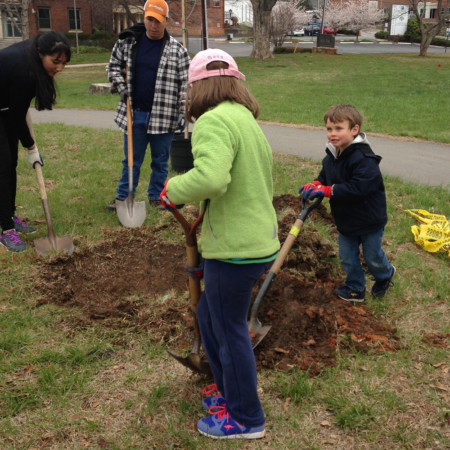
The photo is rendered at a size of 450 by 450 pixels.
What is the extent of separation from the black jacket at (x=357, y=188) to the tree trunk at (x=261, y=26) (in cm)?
2504

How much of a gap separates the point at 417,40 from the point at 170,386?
2014 inches

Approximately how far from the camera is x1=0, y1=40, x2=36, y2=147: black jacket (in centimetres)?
419

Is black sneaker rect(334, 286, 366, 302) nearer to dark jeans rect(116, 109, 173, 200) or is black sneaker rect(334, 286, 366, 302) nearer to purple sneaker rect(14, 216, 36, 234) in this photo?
dark jeans rect(116, 109, 173, 200)

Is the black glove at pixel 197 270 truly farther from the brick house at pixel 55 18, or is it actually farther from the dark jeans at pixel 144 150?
the brick house at pixel 55 18

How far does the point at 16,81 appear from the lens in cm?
421

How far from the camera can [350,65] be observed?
83.4 feet

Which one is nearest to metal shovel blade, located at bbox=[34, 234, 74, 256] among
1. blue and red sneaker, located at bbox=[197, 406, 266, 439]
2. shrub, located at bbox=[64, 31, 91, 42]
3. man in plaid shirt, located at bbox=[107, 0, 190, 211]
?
man in plaid shirt, located at bbox=[107, 0, 190, 211]

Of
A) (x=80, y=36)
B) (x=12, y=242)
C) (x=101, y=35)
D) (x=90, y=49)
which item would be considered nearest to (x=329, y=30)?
(x=101, y=35)

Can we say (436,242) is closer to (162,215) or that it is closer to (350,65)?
(162,215)

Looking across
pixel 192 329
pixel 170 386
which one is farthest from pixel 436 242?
pixel 170 386

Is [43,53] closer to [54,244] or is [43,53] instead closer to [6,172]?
[6,172]

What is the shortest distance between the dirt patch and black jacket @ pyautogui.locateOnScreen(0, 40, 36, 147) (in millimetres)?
1366

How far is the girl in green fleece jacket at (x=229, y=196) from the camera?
6.86ft

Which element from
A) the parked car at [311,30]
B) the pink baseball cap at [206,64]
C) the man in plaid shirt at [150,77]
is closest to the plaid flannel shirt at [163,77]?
the man in plaid shirt at [150,77]
